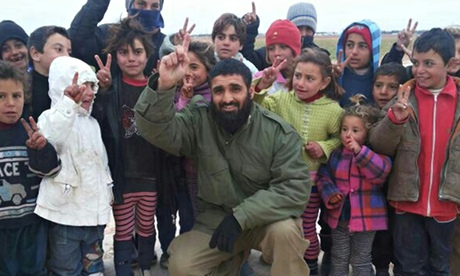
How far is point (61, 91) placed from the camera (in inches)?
129

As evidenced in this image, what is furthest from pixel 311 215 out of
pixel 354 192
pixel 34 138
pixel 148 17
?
pixel 148 17

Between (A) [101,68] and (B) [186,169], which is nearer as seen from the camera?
(A) [101,68]

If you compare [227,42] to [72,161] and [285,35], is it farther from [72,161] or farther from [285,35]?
[72,161]

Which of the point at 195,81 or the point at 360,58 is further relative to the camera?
the point at 360,58

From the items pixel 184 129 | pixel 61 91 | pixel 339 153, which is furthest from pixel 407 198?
pixel 61 91

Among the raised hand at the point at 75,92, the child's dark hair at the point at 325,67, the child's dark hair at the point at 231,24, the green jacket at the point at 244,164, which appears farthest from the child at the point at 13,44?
the child's dark hair at the point at 325,67

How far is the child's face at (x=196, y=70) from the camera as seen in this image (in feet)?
12.8

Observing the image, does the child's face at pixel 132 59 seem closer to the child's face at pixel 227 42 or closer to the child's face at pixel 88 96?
the child's face at pixel 88 96

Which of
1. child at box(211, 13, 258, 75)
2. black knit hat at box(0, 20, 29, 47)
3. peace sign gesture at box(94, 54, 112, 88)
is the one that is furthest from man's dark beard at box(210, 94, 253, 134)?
black knit hat at box(0, 20, 29, 47)

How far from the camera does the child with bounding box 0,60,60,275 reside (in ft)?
10.1

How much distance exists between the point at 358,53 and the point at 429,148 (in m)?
1.18

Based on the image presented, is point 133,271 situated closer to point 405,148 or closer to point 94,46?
point 94,46

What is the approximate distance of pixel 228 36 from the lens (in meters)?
4.43

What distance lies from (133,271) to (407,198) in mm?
2343
